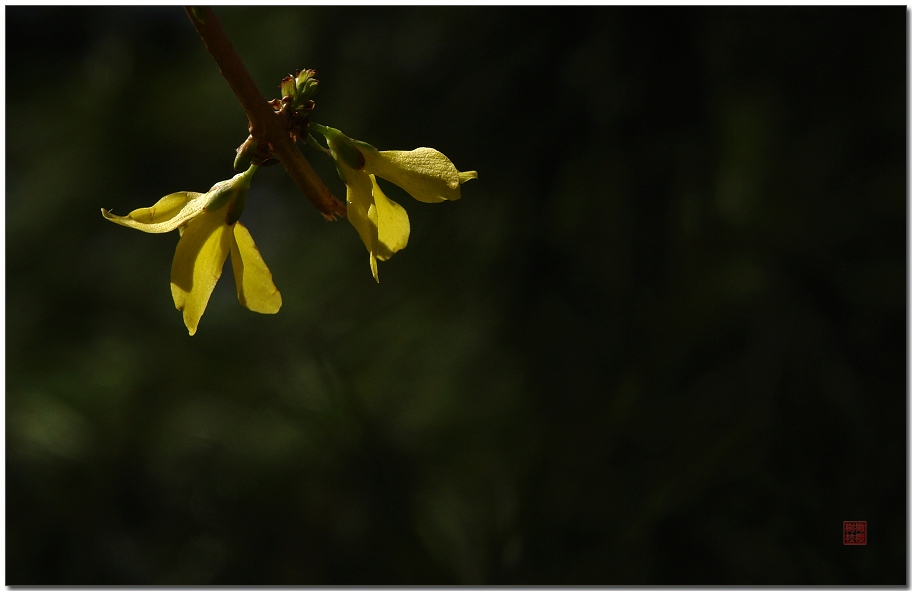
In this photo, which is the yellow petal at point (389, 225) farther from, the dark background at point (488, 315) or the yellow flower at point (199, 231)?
the dark background at point (488, 315)

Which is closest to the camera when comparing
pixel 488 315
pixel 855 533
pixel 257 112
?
pixel 257 112

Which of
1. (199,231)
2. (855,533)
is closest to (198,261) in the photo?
(199,231)

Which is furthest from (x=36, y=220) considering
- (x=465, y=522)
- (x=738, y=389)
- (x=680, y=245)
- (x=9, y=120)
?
(x=738, y=389)

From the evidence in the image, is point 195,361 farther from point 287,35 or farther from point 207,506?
point 287,35

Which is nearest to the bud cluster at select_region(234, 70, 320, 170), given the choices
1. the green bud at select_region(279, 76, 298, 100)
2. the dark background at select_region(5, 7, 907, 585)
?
the green bud at select_region(279, 76, 298, 100)

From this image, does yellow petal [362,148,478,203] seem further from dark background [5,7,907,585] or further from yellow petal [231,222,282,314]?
dark background [5,7,907,585]

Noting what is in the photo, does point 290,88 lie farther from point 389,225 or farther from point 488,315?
point 488,315
